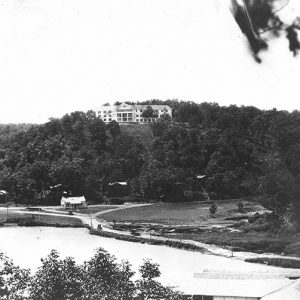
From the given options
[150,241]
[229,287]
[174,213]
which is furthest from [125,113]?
[229,287]

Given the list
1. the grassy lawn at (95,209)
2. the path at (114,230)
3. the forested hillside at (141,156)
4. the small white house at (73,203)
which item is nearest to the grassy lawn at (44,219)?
the path at (114,230)

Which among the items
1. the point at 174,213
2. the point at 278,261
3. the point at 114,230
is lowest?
the point at 278,261

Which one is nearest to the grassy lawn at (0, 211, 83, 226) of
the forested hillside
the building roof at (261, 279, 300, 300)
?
the forested hillside

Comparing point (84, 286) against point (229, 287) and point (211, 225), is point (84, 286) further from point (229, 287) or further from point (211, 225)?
point (211, 225)

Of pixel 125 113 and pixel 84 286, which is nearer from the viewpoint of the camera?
pixel 84 286

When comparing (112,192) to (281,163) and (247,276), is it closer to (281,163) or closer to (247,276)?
(281,163)

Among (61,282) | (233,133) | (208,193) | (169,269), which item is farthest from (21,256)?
(233,133)
